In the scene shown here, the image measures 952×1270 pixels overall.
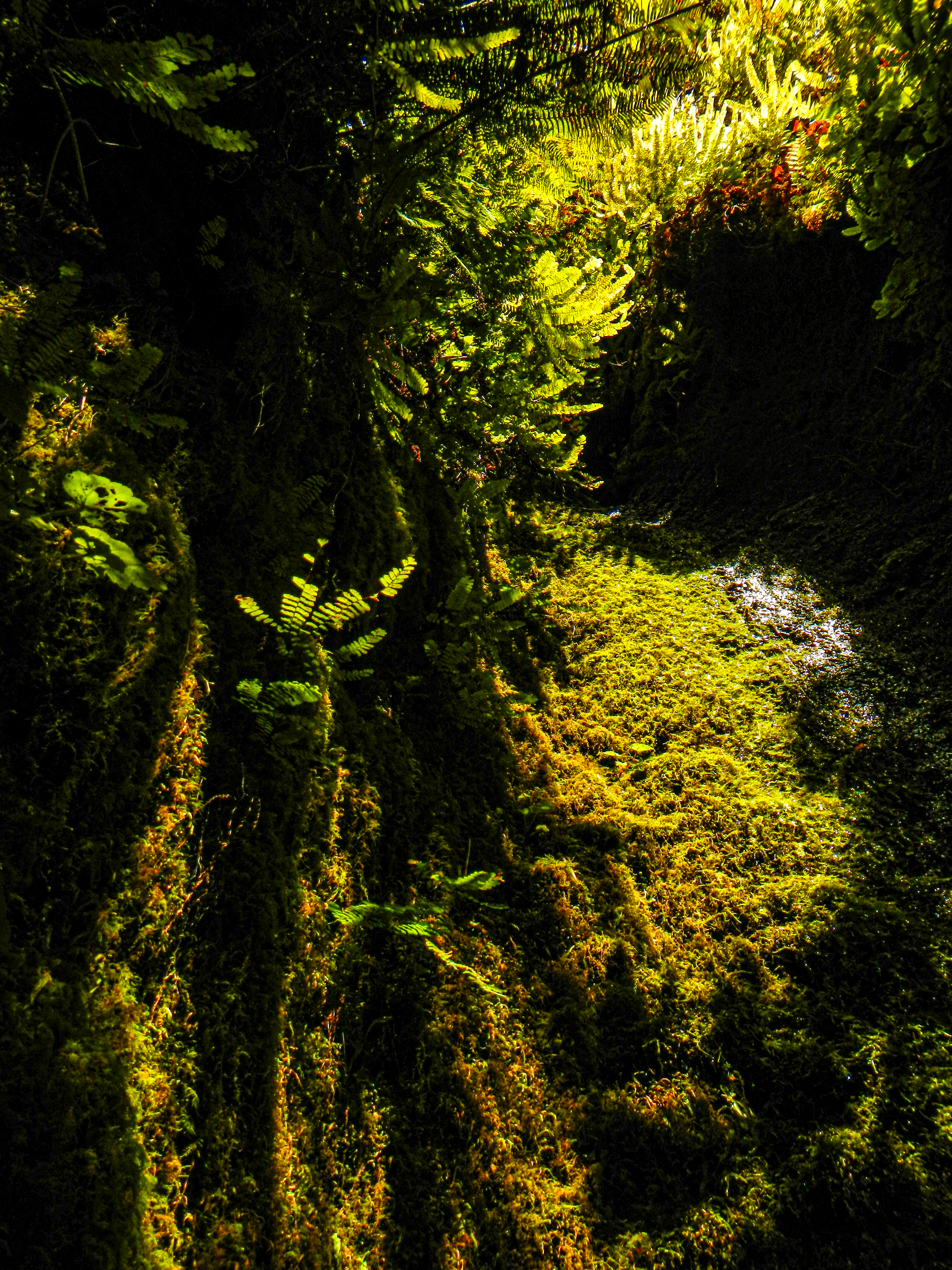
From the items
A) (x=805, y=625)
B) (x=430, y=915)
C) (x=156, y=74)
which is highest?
(x=156, y=74)

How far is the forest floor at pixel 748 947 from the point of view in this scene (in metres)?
1.45

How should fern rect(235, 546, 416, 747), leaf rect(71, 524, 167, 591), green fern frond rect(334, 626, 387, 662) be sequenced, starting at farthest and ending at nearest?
green fern frond rect(334, 626, 387, 662)
fern rect(235, 546, 416, 747)
leaf rect(71, 524, 167, 591)

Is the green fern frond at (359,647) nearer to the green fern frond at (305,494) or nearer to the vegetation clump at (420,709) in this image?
the vegetation clump at (420,709)

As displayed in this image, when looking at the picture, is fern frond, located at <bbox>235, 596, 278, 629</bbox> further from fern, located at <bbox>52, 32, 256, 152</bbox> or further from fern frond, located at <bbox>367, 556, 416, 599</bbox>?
fern, located at <bbox>52, 32, 256, 152</bbox>

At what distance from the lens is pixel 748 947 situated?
192 cm

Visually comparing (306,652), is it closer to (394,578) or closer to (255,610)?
(255,610)

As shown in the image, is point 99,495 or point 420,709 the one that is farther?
point 420,709

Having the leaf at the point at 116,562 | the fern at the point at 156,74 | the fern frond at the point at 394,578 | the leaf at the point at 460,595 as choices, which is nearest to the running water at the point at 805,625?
the leaf at the point at 460,595

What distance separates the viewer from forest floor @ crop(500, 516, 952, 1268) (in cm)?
145

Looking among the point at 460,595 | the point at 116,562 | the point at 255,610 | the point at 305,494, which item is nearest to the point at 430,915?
the point at 255,610

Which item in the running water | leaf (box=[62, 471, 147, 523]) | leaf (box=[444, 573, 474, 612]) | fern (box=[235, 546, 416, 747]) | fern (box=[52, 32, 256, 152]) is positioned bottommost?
fern (box=[235, 546, 416, 747])

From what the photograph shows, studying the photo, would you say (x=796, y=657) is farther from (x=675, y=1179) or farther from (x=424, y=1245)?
(x=424, y=1245)

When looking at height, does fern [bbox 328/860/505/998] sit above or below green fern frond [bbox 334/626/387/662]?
A: below

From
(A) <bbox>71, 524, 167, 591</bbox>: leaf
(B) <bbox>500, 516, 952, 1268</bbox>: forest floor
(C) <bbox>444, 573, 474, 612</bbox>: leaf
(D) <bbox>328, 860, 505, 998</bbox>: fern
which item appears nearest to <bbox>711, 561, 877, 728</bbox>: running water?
(B) <bbox>500, 516, 952, 1268</bbox>: forest floor
